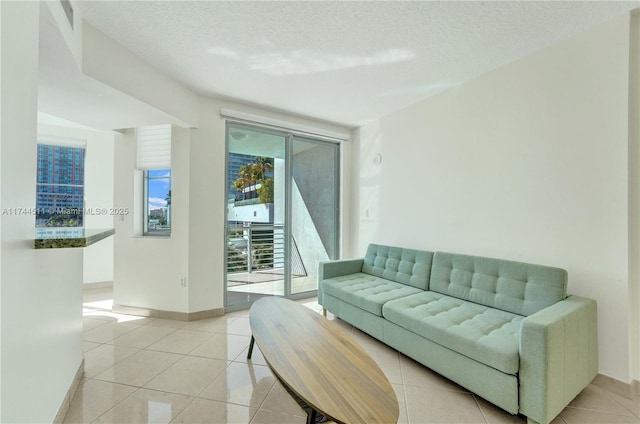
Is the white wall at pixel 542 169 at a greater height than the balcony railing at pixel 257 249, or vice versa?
the white wall at pixel 542 169

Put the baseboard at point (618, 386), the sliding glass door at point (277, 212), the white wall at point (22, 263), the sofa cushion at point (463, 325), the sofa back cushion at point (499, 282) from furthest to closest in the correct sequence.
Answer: the sliding glass door at point (277, 212) → the sofa back cushion at point (499, 282) → the baseboard at point (618, 386) → the sofa cushion at point (463, 325) → the white wall at point (22, 263)

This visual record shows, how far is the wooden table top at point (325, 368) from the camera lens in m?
1.13

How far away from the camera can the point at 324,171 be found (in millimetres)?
4227

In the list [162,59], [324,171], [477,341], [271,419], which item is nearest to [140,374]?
[271,419]

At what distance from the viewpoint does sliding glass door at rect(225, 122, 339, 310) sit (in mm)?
Answer: 3453

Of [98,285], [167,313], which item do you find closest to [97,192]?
[98,285]

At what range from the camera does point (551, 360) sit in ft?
4.75

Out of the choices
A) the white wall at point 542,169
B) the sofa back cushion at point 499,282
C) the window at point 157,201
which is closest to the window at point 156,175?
the window at point 157,201

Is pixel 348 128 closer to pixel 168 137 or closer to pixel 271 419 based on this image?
pixel 168 137

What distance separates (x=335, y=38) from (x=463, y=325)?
89.8 inches

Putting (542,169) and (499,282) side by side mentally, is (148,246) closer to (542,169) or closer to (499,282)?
(499,282)

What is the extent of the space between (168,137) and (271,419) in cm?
309

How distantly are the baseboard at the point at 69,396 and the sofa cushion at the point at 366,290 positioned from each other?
7.01 ft

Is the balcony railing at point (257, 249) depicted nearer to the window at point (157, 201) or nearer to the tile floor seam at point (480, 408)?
the window at point (157, 201)
